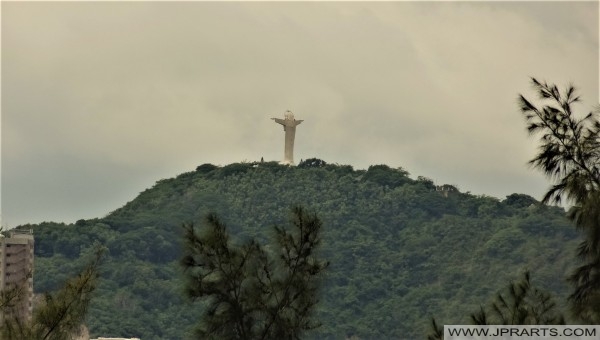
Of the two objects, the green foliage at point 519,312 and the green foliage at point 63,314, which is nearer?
the green foliage at point 63,314

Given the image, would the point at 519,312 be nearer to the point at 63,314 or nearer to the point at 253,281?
the point at 253,281

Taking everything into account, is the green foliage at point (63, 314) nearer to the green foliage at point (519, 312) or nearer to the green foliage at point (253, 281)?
the green foliage at point (253, 281)

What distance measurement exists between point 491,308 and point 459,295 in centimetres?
16110

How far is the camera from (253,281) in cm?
3491

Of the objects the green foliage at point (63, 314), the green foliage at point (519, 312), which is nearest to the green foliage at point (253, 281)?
the green foliage at point (63, 314)

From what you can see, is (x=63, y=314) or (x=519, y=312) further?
(x=519, y=312)

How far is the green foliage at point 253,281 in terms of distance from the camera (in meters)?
34.7

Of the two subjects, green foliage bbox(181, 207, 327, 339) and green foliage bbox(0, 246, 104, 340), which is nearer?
green foliage bbox(0, 246, 104, 340)

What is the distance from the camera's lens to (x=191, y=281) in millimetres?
35031

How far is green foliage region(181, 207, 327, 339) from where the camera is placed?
3469 centimetres

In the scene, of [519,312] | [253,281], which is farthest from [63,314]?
[519,312]

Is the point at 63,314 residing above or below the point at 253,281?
below

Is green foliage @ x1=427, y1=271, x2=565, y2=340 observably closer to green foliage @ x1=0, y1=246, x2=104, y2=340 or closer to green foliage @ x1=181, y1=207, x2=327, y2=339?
green foliage @ x1=181, y1=207, x2=327, y2=339

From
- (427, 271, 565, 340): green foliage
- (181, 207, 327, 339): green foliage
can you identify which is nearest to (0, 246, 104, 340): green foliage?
(181, 207, 327, 339): green foliage
